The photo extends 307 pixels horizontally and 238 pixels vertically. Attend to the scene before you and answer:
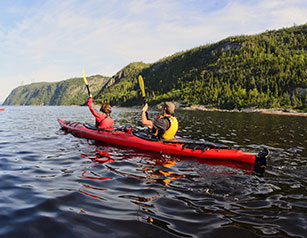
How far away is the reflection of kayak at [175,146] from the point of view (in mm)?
8062

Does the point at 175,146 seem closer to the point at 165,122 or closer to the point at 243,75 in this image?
the point at 165,122

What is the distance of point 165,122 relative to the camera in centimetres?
899

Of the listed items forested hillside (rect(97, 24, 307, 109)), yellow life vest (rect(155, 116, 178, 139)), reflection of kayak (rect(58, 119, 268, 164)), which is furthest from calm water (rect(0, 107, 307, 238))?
forested hillside (rect(97, 24, 307, 109))

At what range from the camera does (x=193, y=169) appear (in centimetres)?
733

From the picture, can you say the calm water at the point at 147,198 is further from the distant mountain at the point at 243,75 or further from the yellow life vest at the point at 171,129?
the distant mountain at the point at 243,75

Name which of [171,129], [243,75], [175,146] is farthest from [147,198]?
[243,75]

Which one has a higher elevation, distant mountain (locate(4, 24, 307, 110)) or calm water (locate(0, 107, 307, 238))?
distant mountain (locate(4, 24, 307, 110))

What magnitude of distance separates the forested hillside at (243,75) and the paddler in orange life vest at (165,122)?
80.7m

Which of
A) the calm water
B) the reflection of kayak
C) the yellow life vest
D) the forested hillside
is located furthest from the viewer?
the forested hillside

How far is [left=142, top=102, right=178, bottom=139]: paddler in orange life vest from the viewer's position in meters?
8.66

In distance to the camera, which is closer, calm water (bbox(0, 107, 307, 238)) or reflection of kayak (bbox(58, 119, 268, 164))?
calm water (bbox(0, 107, 307, 238))

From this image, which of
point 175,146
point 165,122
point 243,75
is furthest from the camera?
point 243,75

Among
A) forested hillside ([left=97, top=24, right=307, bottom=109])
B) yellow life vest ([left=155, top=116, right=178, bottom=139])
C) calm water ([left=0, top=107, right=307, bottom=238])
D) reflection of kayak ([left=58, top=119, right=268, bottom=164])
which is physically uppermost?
forested hillside ([left=97, top=24, right=307, bottom=109])

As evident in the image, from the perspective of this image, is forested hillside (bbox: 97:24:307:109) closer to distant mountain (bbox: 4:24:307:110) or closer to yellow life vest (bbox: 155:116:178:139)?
distant mountain (bbox: 4:24:307:110)
